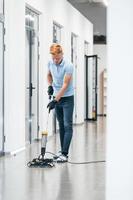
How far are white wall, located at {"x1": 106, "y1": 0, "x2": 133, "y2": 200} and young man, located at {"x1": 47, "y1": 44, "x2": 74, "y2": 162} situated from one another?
2823 millimetres

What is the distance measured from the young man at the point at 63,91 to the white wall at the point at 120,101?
2.82 m

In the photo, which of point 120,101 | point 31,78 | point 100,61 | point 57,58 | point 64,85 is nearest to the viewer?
point 120,101

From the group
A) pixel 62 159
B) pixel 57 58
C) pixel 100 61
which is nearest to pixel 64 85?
pixel 57 58

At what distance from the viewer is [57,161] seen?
5887mm

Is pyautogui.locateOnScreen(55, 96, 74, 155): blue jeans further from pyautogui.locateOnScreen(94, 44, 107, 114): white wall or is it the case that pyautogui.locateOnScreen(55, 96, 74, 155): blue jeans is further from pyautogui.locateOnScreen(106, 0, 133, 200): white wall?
pyautogui.locateOnScreen(94, 44, 107, 114): white wall

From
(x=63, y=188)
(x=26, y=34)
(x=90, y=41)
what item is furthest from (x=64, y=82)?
(x=90, y=41)

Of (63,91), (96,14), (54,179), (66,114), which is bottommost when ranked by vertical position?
(54,179)

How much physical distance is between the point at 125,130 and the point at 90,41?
1218 centimetres

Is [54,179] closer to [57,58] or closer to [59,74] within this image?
[59,74]

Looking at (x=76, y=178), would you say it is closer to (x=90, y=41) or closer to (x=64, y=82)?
(x=64, y=82)

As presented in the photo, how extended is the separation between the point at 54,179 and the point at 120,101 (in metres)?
2.16

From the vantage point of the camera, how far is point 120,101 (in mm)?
2900

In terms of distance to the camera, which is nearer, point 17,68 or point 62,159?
point 62,159

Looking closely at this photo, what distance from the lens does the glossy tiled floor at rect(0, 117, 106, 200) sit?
412cm
